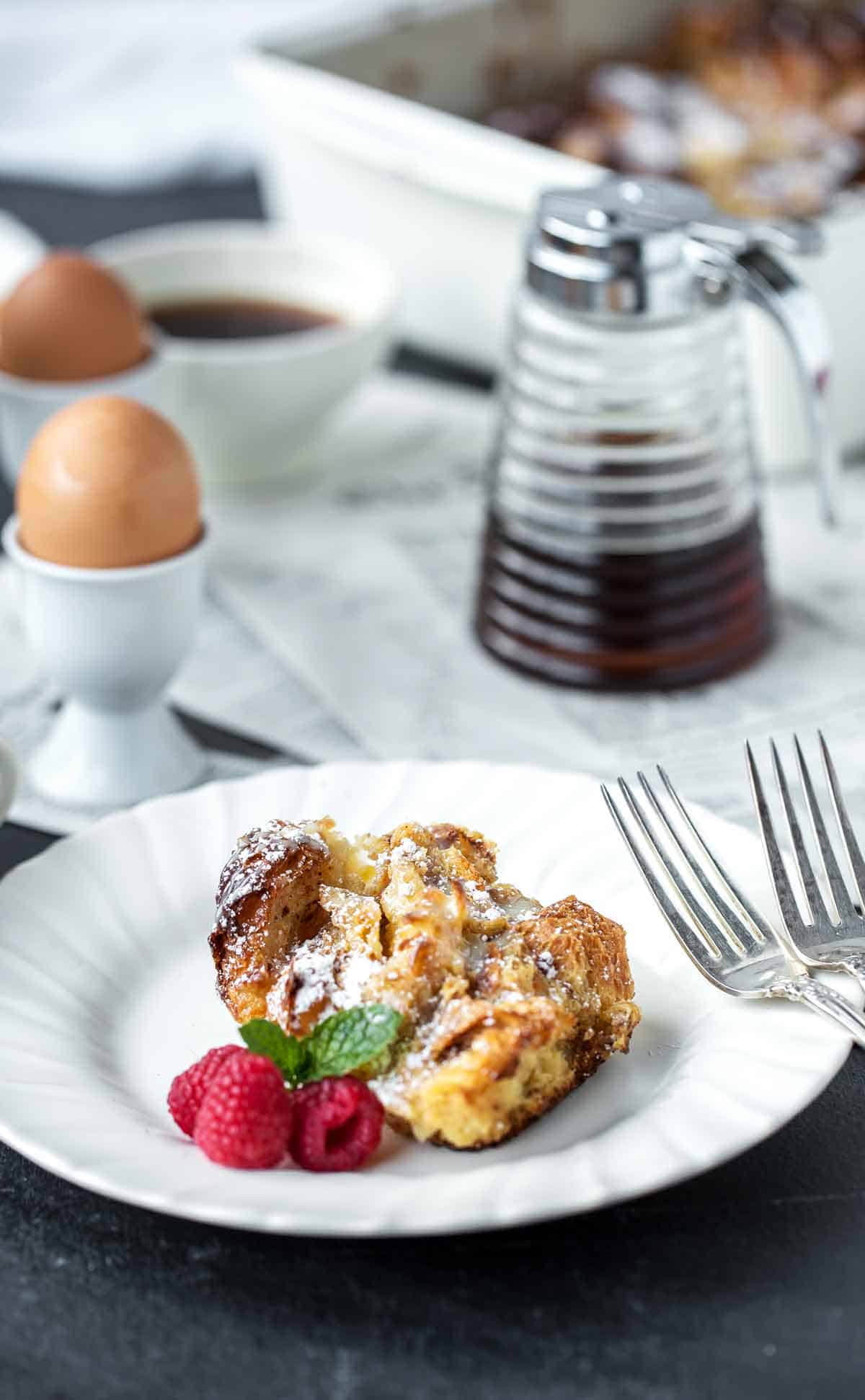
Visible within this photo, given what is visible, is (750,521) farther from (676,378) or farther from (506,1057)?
(506,1057)

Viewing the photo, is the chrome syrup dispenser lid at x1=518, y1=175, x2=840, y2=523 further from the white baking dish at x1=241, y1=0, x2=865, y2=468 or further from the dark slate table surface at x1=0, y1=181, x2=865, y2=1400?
the dark slate table surface at x1=0, y1=181, x2=865, y2=1400

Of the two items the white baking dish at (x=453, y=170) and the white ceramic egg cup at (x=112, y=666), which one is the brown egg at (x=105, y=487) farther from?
the white baking dish at (x=453, y=170)

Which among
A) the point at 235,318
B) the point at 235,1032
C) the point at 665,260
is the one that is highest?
the point at 665,260

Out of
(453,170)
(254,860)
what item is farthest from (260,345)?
(254,860)

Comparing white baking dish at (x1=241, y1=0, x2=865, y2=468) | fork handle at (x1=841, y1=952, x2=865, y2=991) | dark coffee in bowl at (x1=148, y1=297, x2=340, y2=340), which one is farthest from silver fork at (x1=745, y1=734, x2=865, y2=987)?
dark coffee in bowl at (x1=148, y1=297, x2=340, y2=340)

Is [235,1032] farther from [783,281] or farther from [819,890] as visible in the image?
[783,281]

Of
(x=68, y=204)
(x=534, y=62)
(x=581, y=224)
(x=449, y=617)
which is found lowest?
(x=68, y=204)

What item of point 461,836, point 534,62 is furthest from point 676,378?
point 534,62
